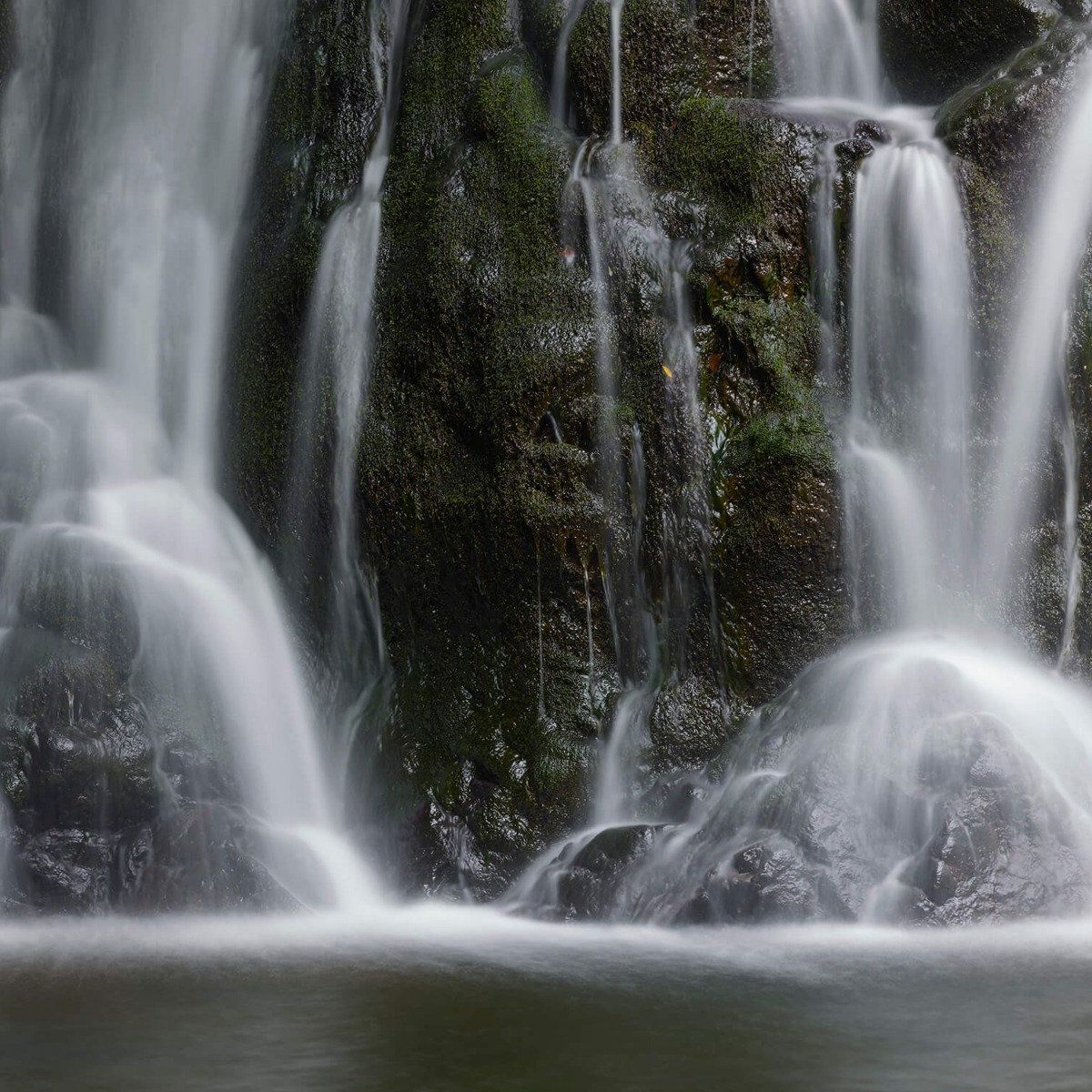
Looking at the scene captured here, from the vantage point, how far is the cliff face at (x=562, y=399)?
27.6 ft

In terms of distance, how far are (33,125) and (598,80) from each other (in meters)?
5.28

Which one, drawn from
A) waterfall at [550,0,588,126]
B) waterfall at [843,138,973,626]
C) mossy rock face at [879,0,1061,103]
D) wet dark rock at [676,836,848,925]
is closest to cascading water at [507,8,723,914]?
waterfall at [550,0,588,126]

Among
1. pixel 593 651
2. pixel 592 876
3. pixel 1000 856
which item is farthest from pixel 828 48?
pixel 592 876

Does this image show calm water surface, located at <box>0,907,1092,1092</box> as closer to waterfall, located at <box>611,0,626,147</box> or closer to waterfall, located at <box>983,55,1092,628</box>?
waterfall, located at <box>983,55,1092,628</box>

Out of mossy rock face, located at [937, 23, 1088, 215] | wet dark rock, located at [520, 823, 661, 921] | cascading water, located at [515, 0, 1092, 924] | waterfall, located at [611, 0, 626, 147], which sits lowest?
wet dark rock, located at [520, 823, 661, 921]

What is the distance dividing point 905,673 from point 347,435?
3833mm

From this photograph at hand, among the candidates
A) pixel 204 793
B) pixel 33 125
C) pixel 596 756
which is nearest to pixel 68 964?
pixel 204 793

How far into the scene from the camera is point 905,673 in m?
7.57

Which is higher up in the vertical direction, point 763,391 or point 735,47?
point 735,47

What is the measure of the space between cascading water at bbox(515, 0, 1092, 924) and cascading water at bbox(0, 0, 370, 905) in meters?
2.08

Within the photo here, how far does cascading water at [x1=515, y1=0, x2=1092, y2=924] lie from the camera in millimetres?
6688

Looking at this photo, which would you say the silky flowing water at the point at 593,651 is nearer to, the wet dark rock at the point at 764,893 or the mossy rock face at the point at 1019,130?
the wet dark rock at the point at 764,893

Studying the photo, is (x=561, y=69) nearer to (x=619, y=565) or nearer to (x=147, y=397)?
(x=619, y=565)

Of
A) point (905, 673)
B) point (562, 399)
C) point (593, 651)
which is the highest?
point (562, 399)
